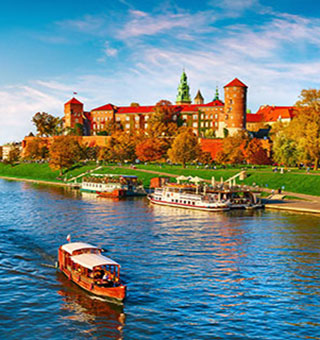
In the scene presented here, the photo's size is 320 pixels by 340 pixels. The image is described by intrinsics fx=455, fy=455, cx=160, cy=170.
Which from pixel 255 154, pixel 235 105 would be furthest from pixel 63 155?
pixel 235 105

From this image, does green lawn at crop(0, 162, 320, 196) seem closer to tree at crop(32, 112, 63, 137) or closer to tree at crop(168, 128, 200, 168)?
tree at crop(168, 128, 200, 168)

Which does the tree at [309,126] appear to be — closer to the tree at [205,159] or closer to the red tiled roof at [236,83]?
the tree at [205,159]

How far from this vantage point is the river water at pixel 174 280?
2795 centimetres

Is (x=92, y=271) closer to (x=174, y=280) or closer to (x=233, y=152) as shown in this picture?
(x=174, y=280)

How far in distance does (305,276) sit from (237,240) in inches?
536

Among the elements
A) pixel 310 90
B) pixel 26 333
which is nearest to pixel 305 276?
pixel 26 333

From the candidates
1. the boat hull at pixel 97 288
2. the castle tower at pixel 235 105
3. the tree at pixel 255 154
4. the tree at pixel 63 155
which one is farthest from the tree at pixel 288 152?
the boat hull at pixel 97 288

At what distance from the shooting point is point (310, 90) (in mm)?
109938

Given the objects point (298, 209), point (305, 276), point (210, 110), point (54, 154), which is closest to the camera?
point (305, 276)

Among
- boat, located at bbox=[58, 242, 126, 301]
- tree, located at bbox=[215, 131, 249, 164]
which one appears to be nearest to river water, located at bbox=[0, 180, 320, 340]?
boat, located at bbox=[58, 242, 126, 301]

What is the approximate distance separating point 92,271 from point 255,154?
92544 mm

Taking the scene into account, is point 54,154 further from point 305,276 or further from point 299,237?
point 305,276

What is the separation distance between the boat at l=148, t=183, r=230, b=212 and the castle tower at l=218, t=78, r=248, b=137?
8112cm

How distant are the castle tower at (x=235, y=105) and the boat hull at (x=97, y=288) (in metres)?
132
